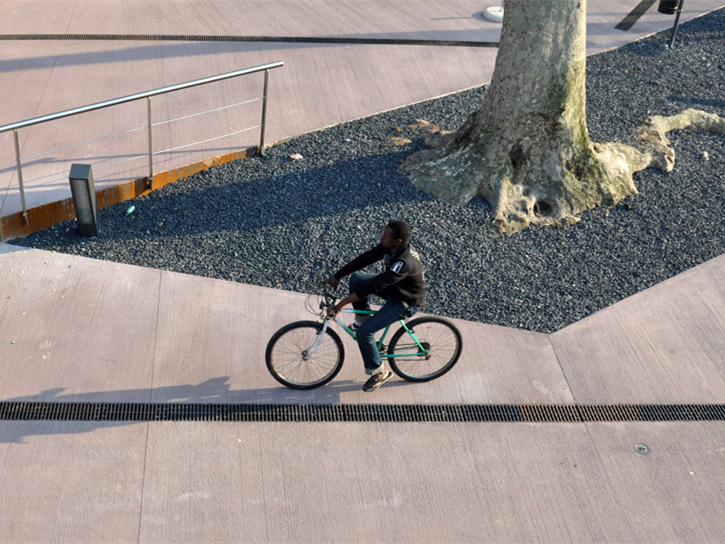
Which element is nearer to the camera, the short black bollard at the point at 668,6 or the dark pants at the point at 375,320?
the dark pants at the point at 375,320

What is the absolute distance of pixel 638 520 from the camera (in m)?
5.29

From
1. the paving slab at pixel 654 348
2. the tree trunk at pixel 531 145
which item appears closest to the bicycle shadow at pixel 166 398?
the paving slab at pixel 654 348

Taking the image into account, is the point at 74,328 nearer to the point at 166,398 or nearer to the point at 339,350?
the point at 166,398

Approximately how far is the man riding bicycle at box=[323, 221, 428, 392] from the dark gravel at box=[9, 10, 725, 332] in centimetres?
136

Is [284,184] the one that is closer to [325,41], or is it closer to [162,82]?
[162,82]

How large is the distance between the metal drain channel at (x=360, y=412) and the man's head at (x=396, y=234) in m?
1.44

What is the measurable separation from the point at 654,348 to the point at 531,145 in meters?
2.66

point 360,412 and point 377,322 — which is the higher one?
point 377,322

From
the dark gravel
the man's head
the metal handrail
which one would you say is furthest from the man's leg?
the metal handrail

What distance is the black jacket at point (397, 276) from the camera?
17.7ft

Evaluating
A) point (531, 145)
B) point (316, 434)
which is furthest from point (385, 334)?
point (531, 145)

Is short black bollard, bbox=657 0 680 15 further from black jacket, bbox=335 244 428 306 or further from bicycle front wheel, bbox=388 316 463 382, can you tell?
black jacket, bbox=335 244 428 306

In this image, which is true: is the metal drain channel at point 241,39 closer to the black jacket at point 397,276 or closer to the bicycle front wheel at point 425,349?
the bicycle front wheel at point 425,349

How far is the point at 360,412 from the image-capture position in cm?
593
